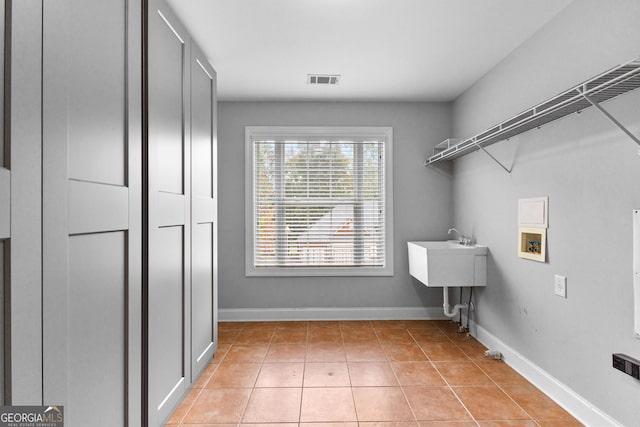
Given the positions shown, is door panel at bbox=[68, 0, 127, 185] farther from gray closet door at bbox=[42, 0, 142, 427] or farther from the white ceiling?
the white ceiling

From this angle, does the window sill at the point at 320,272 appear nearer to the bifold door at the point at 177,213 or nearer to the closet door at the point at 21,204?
the bifold door at the point at 177,213

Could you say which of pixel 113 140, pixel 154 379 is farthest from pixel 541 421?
pixel 113 140

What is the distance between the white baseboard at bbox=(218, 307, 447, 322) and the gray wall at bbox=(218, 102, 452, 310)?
5cm

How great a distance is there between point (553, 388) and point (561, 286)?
26.1 inches

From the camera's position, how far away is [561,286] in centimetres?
226

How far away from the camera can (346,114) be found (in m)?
4.05

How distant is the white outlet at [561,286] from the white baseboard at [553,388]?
56cm


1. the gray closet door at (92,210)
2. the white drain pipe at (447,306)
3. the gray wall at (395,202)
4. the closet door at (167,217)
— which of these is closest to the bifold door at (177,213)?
the closet door at (167,217)

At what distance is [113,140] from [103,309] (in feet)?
2.20

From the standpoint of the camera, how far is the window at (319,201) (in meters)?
4.05

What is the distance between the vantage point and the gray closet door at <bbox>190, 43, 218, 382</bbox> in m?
2.51

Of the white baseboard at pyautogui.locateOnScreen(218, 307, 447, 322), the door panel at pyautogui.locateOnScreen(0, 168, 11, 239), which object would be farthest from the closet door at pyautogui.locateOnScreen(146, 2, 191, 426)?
the white baseboard at pyautogui.locateOnScreen(218, 307, 447, 322)

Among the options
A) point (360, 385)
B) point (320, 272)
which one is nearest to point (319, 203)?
point (320, 272)

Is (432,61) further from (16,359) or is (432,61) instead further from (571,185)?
(16,359)
